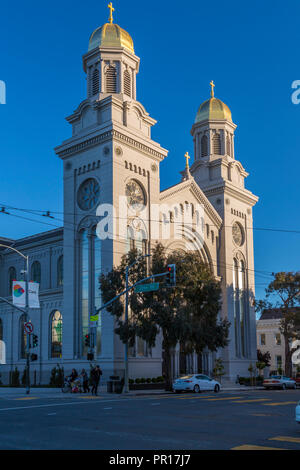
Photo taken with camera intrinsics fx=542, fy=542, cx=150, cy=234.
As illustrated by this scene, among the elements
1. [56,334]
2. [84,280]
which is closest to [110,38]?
[84,280]

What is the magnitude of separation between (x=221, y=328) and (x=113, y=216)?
39.8 ft

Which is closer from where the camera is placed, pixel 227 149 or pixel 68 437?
pixel 68 437

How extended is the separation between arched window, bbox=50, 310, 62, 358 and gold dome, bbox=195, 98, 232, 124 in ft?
92.2

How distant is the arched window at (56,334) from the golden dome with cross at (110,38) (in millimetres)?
24259

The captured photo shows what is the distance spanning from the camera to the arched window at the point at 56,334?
47.7 meters

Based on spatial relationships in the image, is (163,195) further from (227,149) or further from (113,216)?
(227,149)

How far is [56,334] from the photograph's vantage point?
48500mm

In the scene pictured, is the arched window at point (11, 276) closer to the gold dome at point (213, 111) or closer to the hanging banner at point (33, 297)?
the hanging banner at point (33, 297)

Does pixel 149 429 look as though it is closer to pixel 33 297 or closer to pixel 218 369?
pixel 33 297

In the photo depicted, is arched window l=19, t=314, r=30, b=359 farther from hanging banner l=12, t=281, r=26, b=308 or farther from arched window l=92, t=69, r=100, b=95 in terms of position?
arched window l=92, t=69, r=100, b=95

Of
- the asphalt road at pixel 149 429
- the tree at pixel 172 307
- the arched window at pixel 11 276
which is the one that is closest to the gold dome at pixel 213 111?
the arched window at pixel 11 276

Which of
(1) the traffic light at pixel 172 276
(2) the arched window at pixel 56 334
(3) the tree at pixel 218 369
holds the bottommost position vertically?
(3) the tree at pixel 218 369

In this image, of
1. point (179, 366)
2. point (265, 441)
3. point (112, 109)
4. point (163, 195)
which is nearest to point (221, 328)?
point (179, 366)

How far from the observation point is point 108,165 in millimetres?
44219
